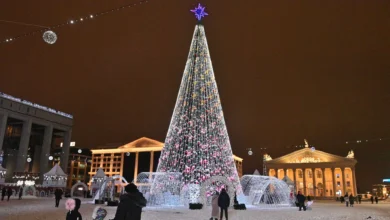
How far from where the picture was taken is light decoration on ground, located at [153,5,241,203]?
24.2 m

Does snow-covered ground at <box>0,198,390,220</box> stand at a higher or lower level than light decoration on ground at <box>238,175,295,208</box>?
lower

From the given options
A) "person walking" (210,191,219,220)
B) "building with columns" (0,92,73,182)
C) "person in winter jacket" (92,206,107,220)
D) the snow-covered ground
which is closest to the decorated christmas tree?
the snow-covered ground

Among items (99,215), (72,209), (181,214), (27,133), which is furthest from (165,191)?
(27,133)

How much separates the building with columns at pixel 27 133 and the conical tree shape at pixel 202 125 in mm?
37197

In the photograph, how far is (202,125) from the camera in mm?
25109

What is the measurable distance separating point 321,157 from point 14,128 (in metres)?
73.9

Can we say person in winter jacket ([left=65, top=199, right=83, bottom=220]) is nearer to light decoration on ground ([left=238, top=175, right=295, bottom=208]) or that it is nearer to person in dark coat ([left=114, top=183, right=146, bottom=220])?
person in dark coat ([left=114, top=183, right=146, bottom=220])

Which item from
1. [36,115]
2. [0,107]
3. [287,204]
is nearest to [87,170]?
[36,115]

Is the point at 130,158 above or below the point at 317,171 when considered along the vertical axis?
above

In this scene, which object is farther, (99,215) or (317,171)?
(317,171)

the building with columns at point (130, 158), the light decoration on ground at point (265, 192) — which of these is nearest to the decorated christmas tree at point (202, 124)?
the light decoration on ground at point (265, 192)

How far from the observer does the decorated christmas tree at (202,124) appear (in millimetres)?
24250

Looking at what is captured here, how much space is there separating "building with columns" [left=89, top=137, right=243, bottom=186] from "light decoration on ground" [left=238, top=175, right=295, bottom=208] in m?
59.9

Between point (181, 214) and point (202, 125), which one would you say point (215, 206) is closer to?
point (181, 214)
